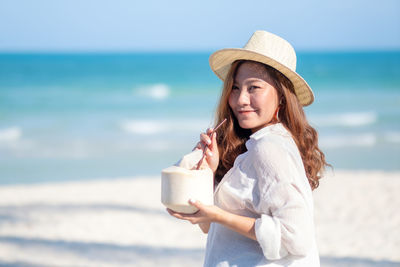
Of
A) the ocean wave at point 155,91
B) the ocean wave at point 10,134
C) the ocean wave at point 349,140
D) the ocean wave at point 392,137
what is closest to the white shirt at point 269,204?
the ocean wave at point 349,140

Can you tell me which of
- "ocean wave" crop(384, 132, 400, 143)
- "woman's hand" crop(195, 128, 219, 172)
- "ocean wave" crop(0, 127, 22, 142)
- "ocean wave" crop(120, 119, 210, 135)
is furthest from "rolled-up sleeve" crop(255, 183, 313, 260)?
"ocean wave" crop(120, 119, 210, 135)

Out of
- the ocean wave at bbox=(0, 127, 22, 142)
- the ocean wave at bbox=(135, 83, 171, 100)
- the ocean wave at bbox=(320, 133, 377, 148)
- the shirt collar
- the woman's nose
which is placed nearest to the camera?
the shirt collar

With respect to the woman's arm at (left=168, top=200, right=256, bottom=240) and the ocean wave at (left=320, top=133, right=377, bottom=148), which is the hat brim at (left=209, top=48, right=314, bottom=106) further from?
the ocean wave at (left=320, top=133, right=377, bottom=148)

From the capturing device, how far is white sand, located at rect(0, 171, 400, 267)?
558cm

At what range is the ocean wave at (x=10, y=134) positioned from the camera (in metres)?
14.4

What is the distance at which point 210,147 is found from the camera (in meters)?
2.17

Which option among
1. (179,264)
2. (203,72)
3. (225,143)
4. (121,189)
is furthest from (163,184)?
(203,72)

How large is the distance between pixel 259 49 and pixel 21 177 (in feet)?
28.1

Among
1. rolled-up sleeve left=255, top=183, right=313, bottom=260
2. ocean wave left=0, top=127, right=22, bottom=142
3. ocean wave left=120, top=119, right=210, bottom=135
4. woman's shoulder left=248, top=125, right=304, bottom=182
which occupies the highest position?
ocean wave left=120, top=119, right=210, bottom=135

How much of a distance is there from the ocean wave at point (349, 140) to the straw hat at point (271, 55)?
1136 cm

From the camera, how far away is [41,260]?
5.50 meters

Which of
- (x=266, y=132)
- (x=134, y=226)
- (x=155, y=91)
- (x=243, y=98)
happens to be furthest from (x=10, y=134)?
(x=155, y=91)

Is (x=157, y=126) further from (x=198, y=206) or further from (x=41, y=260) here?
(x=198, y=206)

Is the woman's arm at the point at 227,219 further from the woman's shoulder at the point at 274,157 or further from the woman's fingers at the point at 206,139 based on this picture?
the woman's fingers at the point at 206,139
